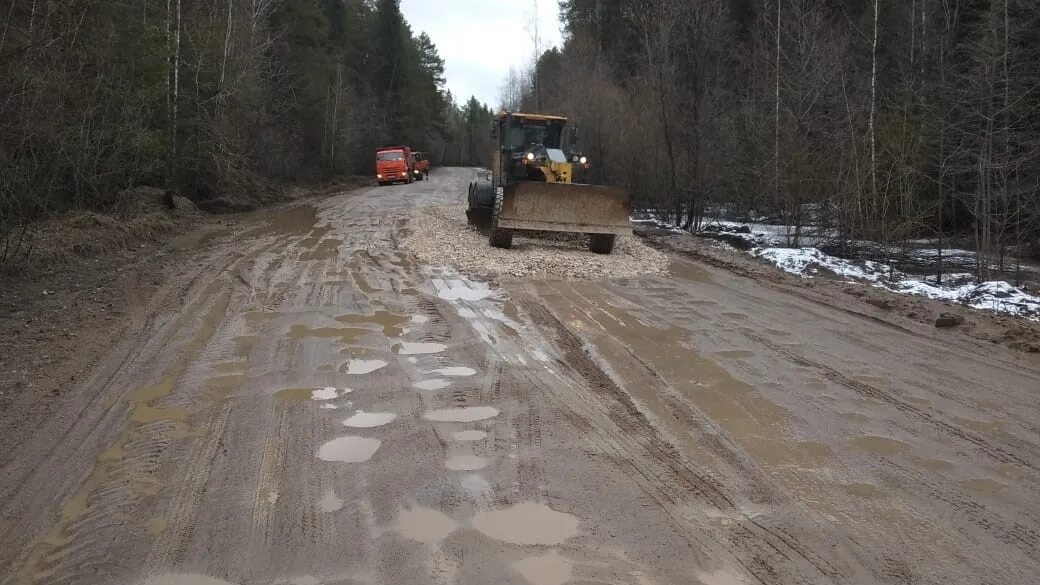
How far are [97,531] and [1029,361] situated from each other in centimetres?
740

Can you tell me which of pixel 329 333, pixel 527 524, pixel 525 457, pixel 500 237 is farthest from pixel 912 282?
pixel 527 524

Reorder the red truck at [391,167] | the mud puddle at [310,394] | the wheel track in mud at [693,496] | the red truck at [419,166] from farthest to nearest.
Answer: the red truck at [419,166]
the red truck at [391,167]
the mud puddle at [310,394]
the wheel track in mud at [693,496]

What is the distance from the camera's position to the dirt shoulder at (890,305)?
730 cm

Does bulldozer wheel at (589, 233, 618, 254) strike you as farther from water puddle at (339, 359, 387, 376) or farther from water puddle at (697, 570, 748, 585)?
water puddle at (697, 570, 748, 585)

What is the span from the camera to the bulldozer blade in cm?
1234

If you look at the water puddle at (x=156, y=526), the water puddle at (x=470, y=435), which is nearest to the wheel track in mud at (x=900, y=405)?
the water puddle at (x=470, y=435)

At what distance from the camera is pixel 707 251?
48.3ft

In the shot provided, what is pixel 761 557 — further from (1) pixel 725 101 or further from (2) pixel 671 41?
(1) pixel 725 101

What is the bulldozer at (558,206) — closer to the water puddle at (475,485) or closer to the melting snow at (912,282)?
the melting snow at (912,282)

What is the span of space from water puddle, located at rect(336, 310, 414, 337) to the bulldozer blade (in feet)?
16.7

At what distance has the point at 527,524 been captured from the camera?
3.37 m

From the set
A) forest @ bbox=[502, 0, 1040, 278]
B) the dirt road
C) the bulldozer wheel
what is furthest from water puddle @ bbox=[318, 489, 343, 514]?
forest @ bbox=[502, 0, 1040, 278]

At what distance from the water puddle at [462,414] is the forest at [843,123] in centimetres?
989

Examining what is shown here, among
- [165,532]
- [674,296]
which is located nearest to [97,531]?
[165,532]
